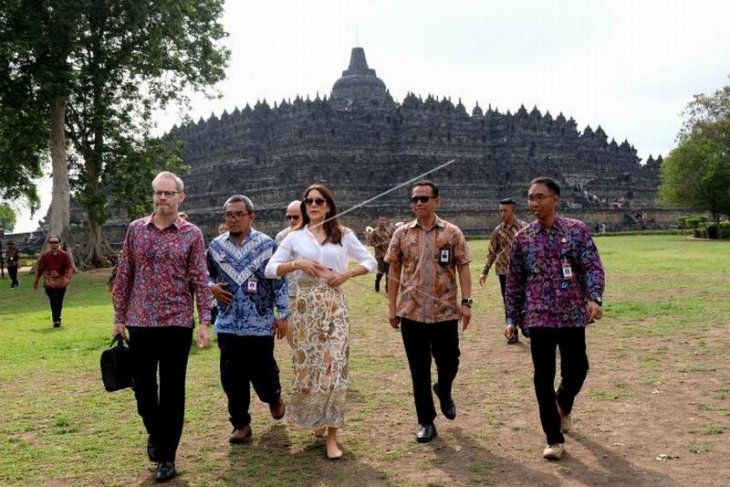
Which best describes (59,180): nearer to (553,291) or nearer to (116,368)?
(116,368)

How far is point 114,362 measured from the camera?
534 cm

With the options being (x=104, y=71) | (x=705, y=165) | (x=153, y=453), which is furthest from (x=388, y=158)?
(x=153, y=453)

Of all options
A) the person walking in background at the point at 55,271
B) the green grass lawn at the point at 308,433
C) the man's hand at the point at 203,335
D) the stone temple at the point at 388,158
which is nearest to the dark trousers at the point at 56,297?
the person walking in background at the point at 55,271

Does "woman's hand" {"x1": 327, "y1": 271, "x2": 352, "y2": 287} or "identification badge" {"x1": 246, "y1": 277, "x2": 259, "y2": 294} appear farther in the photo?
"identification badge" {"x1": 246, "y1": 277, "x2": 259, "y2": 294}

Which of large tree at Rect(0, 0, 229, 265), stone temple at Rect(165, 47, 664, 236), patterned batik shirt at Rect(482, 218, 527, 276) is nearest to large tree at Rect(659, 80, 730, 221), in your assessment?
stone temple at Rect(165, 47, 664, 236)

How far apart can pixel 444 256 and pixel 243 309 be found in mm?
1630

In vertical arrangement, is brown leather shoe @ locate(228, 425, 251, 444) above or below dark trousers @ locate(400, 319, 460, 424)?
below

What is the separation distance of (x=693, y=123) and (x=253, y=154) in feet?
99.7

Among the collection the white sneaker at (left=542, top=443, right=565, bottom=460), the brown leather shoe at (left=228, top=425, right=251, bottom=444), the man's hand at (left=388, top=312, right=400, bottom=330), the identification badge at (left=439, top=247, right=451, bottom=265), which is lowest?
the white sneaker at (left=542, top=443, right=565, bottom=460)

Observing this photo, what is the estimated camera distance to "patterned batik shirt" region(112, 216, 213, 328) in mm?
5121

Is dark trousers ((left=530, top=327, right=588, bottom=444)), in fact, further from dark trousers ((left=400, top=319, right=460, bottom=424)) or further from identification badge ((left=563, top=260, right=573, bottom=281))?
dark trousers ((left=400, top=319, right=460, bottom=424))

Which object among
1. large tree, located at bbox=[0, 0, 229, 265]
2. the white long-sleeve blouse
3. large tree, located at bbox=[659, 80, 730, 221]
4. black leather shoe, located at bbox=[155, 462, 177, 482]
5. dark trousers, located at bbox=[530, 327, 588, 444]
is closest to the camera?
black leather shoe, located at bbox=[155, 462, 177, 482]

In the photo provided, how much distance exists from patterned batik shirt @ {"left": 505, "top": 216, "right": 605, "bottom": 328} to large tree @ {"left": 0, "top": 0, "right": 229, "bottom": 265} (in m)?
21.6

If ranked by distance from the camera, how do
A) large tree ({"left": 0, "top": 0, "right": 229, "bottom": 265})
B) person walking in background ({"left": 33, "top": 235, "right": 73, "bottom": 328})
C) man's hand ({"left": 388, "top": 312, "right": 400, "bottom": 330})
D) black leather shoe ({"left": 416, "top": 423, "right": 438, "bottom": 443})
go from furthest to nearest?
large tree ({"left": 0, "top": 0, "right": 229, "bottom": 265}) < person walking in background ({"left": 33, "top": 235, "right": 73, "bottom": 328}) < man's hand ({"left": 388, "top": 312, "right": 400, "bottom": 330}) < black leather shoe ({"left": 416, "top": 423, "right": 438, "bottom": 443})
